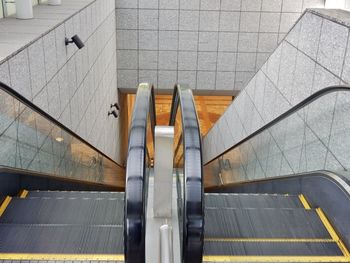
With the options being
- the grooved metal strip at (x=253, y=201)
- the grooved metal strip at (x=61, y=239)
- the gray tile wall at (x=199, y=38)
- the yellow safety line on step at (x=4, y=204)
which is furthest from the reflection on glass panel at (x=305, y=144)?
the gray tile wall at (x=199, y=38)

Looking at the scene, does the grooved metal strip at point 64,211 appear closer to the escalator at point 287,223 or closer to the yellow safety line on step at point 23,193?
the yellow safety line on step at point 23,193

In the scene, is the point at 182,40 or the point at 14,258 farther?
the point at 182,40

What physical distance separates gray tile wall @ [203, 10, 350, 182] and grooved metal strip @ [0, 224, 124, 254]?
72 cm

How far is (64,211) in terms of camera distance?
105 inches

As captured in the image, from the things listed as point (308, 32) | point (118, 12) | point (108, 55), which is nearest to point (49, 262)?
point (308, 32)

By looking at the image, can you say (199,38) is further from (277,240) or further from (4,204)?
(277,240)

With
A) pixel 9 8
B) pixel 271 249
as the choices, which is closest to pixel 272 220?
pixel 271 249

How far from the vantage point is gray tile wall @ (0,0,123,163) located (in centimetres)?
338

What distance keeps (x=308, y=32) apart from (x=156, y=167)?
287 cm

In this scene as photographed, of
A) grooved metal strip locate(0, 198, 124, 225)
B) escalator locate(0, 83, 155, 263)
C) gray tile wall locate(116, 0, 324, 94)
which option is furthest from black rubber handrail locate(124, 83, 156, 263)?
gray tile wall locate(116, 0, 324, 94)

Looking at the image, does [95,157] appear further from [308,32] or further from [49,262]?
[49,262]

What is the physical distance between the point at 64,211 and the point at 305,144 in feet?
7.45

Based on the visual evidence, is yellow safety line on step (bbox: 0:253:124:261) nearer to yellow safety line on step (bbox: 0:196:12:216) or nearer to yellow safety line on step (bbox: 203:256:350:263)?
yellow safety line on step (bbox: 203:256:350:263)

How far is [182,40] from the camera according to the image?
9.02 meters
